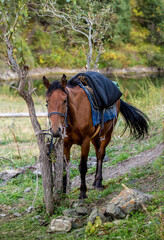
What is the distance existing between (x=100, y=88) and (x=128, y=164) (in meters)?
1.84

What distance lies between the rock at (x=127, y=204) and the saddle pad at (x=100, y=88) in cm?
168

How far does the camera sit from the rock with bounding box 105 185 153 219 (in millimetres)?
3230

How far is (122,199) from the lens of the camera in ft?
11.1

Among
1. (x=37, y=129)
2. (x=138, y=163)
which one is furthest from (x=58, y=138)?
(x=138, y=163)

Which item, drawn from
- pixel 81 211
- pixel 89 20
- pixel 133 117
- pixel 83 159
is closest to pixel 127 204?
pixel 81 211

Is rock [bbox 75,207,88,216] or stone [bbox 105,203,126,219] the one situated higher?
stone [bbox 105,203,126,219]

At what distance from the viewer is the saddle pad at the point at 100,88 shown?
4.65m

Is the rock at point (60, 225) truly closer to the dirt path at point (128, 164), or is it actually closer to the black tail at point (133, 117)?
the dirt path at point (128, 164)

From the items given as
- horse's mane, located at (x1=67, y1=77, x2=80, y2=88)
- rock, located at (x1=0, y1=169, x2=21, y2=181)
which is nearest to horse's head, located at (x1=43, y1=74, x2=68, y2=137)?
horse's mane, located at (x1=67, y1=77, x2=80, y2=88)

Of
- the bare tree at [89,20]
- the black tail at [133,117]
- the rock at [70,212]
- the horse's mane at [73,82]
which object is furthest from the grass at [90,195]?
the bare tree at [89,20]

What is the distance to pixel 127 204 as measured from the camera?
326cm

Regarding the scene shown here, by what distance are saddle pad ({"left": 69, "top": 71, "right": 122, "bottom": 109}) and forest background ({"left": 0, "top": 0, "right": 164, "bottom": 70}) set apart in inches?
866

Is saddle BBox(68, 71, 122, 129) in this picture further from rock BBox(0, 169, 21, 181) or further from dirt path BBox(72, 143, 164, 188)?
rock BBox(0, 169, 21, 181)

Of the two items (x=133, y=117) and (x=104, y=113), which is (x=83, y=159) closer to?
(x=104, y=113)
